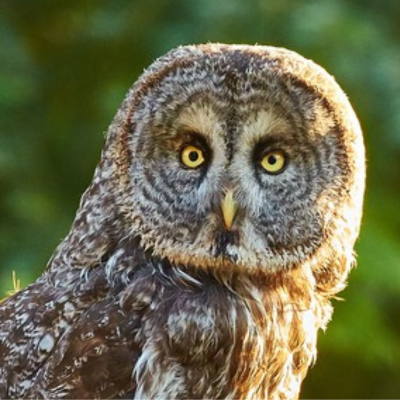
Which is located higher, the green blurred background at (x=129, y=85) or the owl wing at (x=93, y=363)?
the green blurred background at (x=129, y=85)

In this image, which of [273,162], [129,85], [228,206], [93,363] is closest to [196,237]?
[228,206]

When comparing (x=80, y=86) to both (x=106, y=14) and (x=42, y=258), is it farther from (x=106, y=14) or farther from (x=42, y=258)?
(x=42, y=258)

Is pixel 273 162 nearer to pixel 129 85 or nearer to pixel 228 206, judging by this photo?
pixel 228 206

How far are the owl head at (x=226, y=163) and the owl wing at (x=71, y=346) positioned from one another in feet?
0.41

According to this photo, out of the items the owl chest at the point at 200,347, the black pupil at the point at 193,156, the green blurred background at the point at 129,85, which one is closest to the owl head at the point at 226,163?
the black pupil at the point at 193,156

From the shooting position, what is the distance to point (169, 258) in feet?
12.1

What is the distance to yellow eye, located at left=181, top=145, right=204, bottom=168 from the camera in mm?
3627

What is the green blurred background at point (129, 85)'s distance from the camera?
5504 mm

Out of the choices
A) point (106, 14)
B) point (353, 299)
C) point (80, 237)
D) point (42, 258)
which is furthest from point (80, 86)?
point (80, 237)

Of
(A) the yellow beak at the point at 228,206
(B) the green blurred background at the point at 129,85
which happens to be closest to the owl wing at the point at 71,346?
(A) the yellow beak at the point at 228,206

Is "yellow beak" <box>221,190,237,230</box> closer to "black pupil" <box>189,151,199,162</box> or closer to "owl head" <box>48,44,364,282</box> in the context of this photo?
"owl head" <box>48,44,364,282</box>

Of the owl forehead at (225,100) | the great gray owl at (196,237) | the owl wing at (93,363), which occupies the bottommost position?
the owl wing at (93,363)

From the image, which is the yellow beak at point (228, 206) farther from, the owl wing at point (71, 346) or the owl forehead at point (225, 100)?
the owl wing at point (71, 346)

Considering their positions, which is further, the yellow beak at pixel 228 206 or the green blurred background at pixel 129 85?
the green blurred background at pixel 129 85
